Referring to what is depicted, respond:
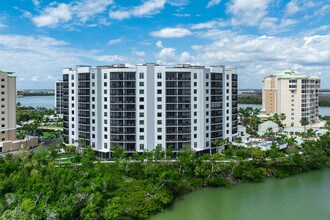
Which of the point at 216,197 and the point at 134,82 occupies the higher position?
the point at 134,82

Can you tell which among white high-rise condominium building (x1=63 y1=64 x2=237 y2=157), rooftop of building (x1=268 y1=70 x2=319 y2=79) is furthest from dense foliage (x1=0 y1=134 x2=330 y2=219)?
rooftop of building (x1=268 y1=70 x2=319 y2=79)

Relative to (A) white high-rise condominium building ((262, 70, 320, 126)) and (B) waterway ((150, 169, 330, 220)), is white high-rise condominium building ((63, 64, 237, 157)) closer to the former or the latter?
(B) waterway ((150, 169, 330, 220))

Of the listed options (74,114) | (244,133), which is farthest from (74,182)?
(244,133)

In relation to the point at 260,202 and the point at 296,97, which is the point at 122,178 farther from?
the point at 296,97

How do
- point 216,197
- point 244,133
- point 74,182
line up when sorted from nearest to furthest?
point 74,182 → point 216,197 → point 244,133

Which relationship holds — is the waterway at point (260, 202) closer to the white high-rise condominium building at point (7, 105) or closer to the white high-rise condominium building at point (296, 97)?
the white high-rise condominium building at point (7, 105)

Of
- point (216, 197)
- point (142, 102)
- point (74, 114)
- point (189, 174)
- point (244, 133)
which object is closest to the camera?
point (216, 197)

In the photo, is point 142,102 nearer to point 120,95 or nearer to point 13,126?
point 120,95

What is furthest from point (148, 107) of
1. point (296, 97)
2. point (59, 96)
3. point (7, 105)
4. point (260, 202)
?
point (59, 96)
